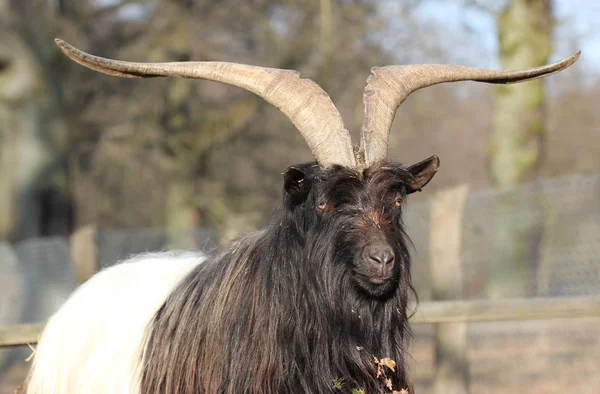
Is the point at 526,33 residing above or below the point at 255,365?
above

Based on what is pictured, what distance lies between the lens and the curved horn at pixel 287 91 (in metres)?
4.46

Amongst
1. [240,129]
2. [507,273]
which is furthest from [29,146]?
[507,273]

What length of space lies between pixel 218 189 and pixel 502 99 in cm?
1105

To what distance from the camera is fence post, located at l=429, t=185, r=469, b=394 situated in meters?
7.48

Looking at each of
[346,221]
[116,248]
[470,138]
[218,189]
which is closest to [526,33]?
[116,248]

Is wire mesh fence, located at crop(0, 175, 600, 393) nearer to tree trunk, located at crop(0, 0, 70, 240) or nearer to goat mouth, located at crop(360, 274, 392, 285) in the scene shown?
tree trunk, located at crop(0, 0, 70, 240)

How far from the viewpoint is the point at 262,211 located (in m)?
24.2

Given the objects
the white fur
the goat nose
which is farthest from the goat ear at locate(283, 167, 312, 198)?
the white fur

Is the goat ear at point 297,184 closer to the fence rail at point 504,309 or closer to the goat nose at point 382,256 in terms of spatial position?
the goat nose at point 382,256

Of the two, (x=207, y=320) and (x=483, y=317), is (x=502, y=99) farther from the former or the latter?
(x=207, y=320)

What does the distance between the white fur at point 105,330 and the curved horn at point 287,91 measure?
47.2 inches

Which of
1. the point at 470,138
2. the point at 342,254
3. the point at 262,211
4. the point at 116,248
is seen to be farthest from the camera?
the point at 470,138

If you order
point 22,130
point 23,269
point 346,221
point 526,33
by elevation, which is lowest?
point 23,269

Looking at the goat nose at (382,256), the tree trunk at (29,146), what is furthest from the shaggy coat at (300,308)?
the tree trunk at (29,146)
